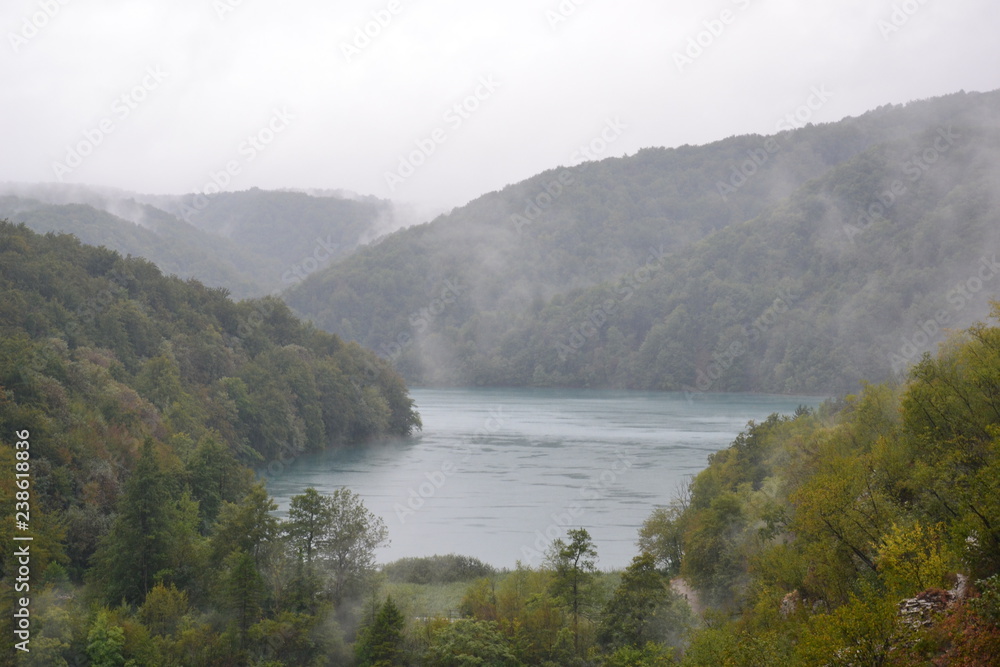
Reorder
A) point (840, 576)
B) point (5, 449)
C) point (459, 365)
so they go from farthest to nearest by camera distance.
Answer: point (459, 365) < point (5, 449) < point (840, 576)

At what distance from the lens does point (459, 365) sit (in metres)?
190

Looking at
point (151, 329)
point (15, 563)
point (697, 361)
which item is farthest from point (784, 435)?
point (697, 361)

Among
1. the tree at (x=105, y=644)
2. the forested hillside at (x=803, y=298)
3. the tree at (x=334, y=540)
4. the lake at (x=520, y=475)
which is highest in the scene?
the forested hillside at (x=803, y=298)

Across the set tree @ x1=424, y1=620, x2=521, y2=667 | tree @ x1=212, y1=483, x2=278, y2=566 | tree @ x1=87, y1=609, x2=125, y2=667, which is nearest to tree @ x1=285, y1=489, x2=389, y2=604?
tree @ x1=212, y1=483, x2=278, y2=566

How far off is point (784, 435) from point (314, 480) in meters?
36.3

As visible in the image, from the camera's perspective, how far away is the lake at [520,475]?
4712 centimetres

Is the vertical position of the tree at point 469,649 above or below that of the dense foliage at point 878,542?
below

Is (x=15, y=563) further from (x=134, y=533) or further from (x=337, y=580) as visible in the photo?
(x=337, y=580)

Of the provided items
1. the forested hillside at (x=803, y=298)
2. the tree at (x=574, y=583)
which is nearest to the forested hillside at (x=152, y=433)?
the tree at (x=574, y=583)

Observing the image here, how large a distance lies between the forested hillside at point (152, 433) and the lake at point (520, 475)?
647 centimetres

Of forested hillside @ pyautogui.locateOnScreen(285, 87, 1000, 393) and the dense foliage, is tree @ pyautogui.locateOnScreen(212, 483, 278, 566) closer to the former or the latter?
the dense foliage

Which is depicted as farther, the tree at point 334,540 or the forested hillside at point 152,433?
the tree at point 334,540

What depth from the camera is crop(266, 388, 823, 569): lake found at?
4712 centimetres

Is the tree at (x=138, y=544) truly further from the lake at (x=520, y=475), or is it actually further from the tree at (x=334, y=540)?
the lake at (x=520, y=475)
